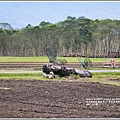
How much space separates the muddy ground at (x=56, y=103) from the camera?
8.20 meters

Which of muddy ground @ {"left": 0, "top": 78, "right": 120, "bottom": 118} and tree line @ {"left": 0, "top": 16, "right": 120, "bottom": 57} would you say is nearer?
muddy ground @ {"left": 0, "top": 78, "right": 120, "bottom": 118}

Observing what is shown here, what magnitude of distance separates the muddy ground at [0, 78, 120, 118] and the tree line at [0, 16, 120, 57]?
135 feet

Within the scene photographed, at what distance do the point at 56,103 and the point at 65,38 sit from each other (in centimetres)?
4869

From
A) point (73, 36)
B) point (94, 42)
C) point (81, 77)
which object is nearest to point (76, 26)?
point (73, 36)

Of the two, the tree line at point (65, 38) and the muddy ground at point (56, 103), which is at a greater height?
the tree line at point (65, 38)

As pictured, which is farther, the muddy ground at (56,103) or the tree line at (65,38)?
the tree line at (65,38)

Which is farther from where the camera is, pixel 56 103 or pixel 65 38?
pixel 65 38

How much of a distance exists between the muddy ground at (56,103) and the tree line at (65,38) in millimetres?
41027

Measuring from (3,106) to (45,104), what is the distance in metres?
1.16

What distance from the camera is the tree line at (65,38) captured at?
178 ft

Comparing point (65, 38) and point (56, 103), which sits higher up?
point (65, 38)

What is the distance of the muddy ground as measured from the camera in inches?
323

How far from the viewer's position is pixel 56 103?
9508 mm

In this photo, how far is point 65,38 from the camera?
57938 millimetres
